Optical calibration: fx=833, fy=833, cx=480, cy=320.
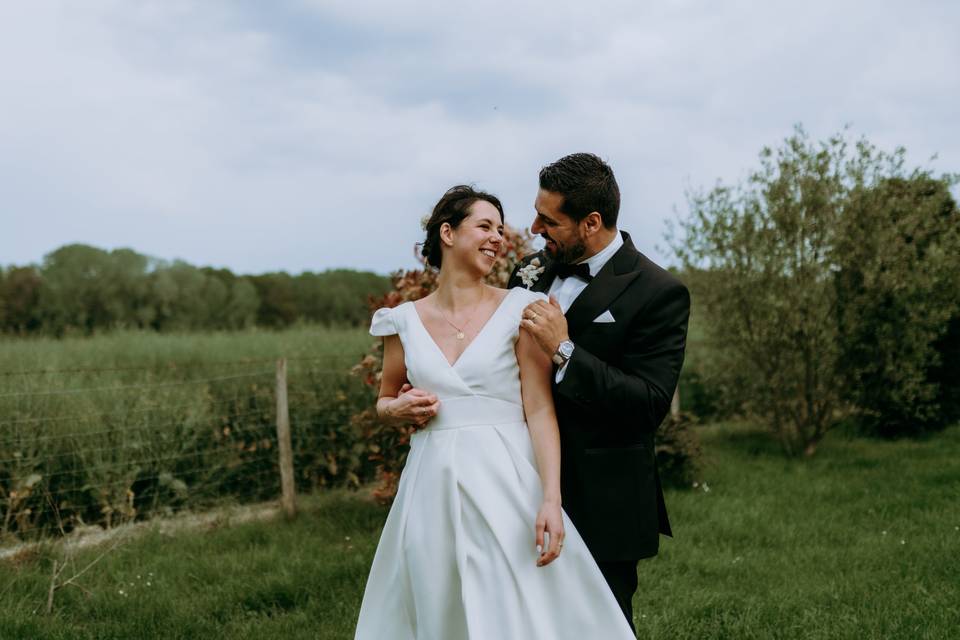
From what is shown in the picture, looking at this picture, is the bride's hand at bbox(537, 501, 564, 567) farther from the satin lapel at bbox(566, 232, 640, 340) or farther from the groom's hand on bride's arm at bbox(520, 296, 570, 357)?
the satin lapel at bbox(566, 232, 640, 340)

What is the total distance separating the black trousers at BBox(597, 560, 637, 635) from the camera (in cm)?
284

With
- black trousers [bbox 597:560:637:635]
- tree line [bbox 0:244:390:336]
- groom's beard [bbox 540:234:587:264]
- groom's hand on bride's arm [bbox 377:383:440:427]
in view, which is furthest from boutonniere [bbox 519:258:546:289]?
tree line [bbox 0:244:390:336]

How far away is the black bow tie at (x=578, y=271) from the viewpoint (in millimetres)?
2949

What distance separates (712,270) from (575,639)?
26.0 feet

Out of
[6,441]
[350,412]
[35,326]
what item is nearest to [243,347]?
[350,412]

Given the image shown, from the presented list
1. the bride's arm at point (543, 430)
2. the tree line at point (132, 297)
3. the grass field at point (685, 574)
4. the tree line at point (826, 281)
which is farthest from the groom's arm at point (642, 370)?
the tree line at point (132, 297)

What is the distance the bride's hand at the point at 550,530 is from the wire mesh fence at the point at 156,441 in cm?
490

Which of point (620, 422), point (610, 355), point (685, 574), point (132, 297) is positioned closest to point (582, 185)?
point (610, 355)

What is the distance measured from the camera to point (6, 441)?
22.6 feet

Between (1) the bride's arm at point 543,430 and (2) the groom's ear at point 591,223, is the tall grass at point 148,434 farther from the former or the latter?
(2) the groom's ear at point 591,223

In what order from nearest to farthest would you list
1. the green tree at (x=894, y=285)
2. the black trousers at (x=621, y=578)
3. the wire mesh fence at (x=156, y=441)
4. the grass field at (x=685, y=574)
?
the black trousers at (x=621, y=578)
the grass field at (x=685, y=574)
the wire mesh fence at (x=156, y=441)
the green tree at (x=894, y=285)

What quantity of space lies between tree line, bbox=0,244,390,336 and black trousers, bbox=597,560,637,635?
41.4ft

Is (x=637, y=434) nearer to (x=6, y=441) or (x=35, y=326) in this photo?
(x=6, y=441)

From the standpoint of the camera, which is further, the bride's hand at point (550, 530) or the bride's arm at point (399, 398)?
the bride's arm at point (399, 398)
